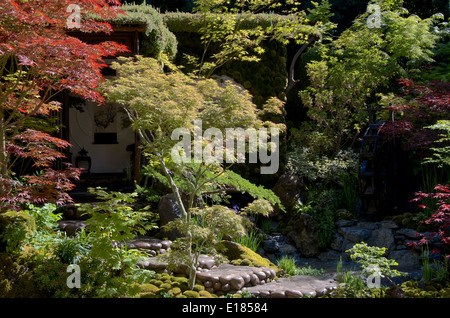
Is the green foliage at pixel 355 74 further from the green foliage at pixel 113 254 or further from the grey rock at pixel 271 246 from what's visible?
the green foliage at pixel 113 254

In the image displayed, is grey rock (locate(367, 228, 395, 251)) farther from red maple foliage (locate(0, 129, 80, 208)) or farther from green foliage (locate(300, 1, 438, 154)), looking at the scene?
red maple foliage (locate(0, 129, 80, 208))

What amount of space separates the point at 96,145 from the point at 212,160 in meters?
7.46

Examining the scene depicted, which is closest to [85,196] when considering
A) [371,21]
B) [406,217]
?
[406,217]

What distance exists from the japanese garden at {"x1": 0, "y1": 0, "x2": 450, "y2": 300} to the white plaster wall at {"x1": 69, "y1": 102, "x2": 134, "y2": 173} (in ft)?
0.13

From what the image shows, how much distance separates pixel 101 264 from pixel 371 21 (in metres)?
9.37

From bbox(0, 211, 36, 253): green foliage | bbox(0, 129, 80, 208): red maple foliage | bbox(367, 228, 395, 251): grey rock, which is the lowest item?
bbox(367, 228, 395, 251): grey rock

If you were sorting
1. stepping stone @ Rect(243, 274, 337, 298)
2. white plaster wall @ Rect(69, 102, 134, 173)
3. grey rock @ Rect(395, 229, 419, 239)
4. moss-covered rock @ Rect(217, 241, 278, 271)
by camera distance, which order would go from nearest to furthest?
1. stepping stone @ Rect(243, 274, 337, 298)
2. moss-covered rock @ Rect(217, 241, 278, 271)
3. grey rock @ Rect(395, 229, 419, 239)
4. white plaster wall @ Rect(69, 102, 134, 173)

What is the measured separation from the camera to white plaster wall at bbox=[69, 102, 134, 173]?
11664 mm

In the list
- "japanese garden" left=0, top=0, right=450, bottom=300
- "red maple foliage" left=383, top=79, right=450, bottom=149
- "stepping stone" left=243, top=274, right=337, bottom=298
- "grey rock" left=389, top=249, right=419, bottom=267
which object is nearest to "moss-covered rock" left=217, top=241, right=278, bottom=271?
"japanese garden" left=0, top=0, right=450, bottom=300

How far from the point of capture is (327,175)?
378 inches

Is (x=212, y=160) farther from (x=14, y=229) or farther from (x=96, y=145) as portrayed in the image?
(x=96, y=145)

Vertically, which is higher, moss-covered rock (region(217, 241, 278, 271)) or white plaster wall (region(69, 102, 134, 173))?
white plaster wall (region(69, 102, 134, 173))

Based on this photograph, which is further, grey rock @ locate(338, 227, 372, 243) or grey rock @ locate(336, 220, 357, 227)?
grey rock @ locate(336, 220, 357, 227)

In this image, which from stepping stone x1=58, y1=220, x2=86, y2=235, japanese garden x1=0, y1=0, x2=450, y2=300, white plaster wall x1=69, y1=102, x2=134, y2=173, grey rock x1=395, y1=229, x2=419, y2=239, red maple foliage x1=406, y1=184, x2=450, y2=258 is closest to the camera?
japanese garden x1=0, y1=0, x2=450, y2=300
